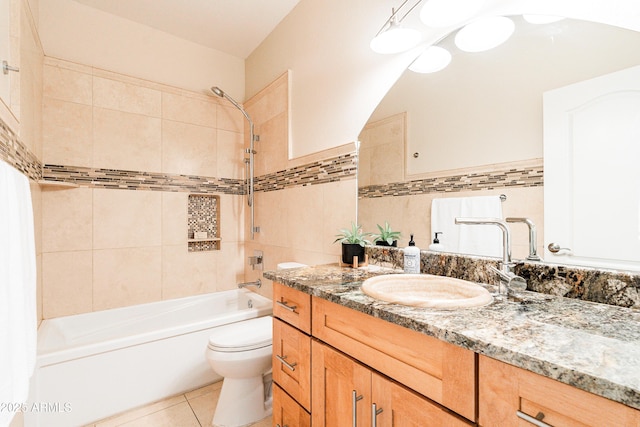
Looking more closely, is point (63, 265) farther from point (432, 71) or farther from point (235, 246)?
point (432, 71)

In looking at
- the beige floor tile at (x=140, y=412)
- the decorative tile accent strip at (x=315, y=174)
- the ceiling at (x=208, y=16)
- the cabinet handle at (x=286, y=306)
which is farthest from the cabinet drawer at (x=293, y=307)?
the ceiling at (x=208, y=16)

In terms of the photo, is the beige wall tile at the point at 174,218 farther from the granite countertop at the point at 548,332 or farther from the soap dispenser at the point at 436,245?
the soap dispenser at the point at 436,245

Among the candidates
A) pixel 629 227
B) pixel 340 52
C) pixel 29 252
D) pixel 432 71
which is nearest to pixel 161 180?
pixel 29 252

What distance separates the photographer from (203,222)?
2.75m

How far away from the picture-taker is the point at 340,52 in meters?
1.80

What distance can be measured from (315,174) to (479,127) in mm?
1049

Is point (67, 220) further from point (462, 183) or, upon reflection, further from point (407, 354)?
point (462, 183)

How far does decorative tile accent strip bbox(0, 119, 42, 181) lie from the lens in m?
1.18

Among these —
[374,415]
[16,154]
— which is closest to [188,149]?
[16,154]

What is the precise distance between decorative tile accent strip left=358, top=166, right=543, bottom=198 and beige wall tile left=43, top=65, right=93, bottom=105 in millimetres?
2185

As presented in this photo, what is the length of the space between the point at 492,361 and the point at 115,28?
3.15m

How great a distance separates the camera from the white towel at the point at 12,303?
29.3 inches

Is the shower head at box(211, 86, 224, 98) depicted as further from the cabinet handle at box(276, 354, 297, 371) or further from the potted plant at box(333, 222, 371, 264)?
the cabinet handle at box(276, 354, 297, 371)

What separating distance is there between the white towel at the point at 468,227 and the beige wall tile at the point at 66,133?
8.12 ft
